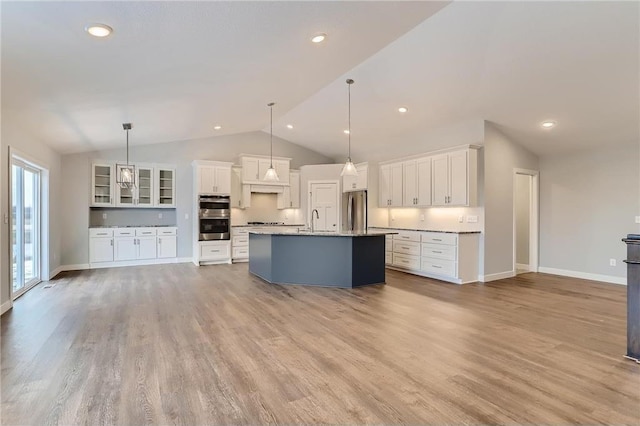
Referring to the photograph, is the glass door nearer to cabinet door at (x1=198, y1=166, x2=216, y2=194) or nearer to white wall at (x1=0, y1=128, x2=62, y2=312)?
white wall at (x1=0, y1=128, x2=62, y2=312)

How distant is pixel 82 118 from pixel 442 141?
597 centimetres

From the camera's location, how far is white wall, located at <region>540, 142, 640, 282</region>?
18.5 ft

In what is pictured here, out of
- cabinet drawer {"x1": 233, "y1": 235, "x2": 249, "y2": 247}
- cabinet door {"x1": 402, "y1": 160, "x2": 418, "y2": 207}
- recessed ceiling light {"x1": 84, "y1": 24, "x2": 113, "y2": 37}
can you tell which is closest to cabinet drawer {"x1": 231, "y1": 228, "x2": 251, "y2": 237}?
cabinet drawer {"x1": 233, "y1": 235, "x2": 249, "y2": 247}

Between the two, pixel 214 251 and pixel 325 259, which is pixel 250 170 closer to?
pixel 214 251

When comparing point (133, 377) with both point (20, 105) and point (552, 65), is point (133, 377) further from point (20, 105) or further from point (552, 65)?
point (552, 65)

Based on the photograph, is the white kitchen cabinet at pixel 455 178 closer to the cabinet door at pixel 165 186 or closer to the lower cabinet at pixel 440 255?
the lower cabinet at pixel 440 255

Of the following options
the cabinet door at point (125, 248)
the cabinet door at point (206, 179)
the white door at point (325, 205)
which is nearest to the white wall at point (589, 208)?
the white door at point (325, 205)

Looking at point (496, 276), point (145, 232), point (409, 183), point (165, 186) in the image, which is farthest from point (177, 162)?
point (496, 276)

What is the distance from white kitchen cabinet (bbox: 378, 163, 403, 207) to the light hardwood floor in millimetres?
2862

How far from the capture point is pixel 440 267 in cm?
603

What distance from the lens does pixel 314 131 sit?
799 cm

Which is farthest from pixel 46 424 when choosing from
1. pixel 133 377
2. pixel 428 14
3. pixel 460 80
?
pixel 460 80

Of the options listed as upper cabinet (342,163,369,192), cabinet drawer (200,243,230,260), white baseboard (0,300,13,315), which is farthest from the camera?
upper cabinet (342,163,369,192)

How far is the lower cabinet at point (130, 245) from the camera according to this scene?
7.11 meters
